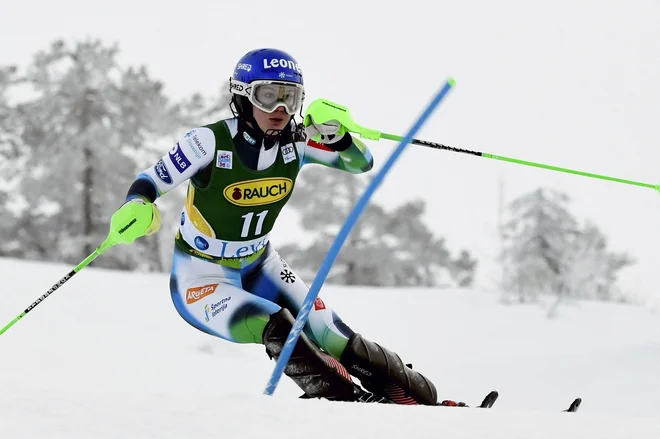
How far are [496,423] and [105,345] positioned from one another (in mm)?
6100

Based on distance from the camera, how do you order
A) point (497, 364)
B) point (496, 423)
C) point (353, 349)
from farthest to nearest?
point (497, 364) < point (353, 349) < point (496, 423)

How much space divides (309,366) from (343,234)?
2.76 ft

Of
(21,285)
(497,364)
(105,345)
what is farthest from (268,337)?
(21,285)

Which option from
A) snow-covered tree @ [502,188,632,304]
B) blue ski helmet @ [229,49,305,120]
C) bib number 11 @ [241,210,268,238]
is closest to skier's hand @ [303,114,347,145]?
blue ski helmet @ [229,49,305,120]

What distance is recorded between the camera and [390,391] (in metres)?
3.96

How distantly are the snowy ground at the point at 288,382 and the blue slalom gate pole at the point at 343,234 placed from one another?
0.40 meters

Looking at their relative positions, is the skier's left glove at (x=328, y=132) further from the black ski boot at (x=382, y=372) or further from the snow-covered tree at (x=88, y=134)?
the snow-covered tree at (x=88, y=134)

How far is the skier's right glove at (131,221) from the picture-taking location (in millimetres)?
3646

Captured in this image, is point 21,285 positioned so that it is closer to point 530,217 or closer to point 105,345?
point 105,345

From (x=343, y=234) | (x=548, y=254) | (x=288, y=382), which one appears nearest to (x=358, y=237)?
(x=548, y=254)

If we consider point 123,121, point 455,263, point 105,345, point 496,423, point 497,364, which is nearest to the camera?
point 496,423

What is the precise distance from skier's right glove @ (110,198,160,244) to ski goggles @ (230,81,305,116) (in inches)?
29.8

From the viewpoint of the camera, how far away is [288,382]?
293 inches

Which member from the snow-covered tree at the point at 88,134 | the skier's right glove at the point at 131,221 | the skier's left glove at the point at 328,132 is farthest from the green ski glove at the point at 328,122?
the snow-covered tree at the point at 88,134
